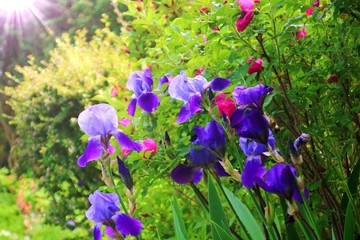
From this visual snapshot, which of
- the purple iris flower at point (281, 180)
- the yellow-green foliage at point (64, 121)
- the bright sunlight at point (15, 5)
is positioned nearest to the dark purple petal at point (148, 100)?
the purple iris flower at point (281, 180)

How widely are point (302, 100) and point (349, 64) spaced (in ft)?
0.66

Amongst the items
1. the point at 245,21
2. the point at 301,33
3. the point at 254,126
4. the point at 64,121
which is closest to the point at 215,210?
the point at 254,126

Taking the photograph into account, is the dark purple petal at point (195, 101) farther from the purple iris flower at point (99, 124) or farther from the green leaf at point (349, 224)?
the green leaf at point (349, 224)

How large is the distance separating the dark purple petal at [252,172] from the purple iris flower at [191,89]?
19cm

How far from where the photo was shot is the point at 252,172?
1.14 meters

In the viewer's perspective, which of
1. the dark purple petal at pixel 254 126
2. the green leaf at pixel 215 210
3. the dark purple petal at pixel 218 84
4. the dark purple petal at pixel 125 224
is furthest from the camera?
the green leaf at pixel 215 210

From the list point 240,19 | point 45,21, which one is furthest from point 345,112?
point 45,21

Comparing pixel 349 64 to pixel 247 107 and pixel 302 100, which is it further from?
pixel 247 107

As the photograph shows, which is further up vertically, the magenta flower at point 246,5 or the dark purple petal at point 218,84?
the magenta flower at point 246,5

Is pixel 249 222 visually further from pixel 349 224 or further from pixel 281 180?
pixel 281 180

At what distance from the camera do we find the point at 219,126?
122 centimetres

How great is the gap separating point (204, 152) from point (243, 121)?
0.22m

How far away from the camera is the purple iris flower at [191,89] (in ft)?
4.08

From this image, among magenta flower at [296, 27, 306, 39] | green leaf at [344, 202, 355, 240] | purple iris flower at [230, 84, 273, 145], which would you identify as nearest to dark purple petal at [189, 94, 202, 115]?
purple iris flower at [230, 84, 273, 145]
